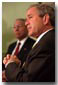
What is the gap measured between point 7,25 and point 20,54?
0.94 feet

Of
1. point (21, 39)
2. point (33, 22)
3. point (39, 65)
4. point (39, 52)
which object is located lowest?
point (39, 65)

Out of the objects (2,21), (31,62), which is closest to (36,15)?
(2,21)

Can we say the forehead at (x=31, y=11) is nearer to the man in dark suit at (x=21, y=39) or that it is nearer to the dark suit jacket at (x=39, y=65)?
the man in dark suit at (x=21, y=39)

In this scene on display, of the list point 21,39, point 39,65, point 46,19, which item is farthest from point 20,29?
point 39,65

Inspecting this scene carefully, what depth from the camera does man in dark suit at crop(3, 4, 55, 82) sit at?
156cm

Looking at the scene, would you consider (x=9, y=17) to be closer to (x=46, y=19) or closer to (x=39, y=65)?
(x=46, y=19)

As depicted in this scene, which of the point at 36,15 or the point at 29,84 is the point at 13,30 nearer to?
the point at 36,15

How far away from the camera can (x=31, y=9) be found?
162cm

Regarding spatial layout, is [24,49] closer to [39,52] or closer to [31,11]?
[39,52]

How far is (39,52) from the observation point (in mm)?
1560

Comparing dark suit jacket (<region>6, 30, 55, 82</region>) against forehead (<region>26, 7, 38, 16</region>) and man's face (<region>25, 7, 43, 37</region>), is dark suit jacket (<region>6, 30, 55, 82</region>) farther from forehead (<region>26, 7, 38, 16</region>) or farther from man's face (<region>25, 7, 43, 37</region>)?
forehead (<region>26, 7, 38, 16</region>)

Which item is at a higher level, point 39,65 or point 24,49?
point 24,49

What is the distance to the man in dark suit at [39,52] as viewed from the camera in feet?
5.11

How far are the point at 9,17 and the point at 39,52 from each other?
16.4 inches
